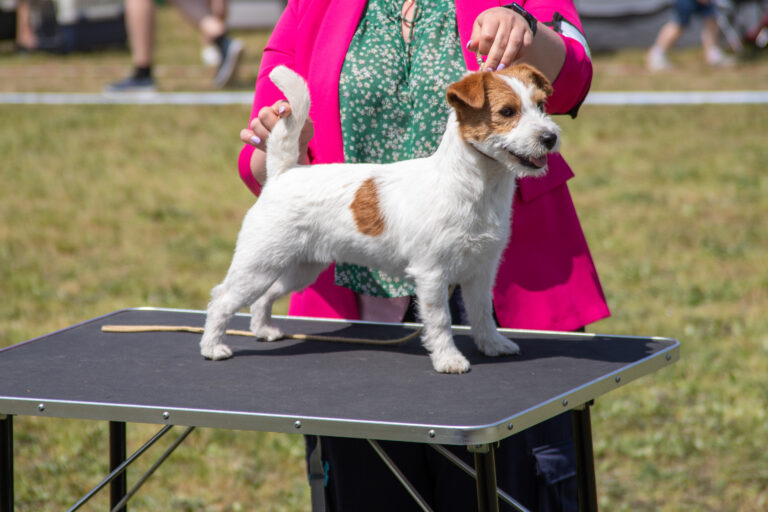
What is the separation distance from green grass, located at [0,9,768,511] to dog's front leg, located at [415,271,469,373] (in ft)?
6.39

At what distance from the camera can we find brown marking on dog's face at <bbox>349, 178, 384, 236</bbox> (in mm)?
2051

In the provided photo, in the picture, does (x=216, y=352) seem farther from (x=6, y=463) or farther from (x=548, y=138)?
(x=548, y=138)

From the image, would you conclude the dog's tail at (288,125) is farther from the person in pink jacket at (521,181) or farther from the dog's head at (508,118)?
the dog's head at (508,118)

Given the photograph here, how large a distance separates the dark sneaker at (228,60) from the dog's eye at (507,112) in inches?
394

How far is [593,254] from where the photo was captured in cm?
640

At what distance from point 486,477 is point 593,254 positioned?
4.85 meters

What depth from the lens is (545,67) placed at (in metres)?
2.09

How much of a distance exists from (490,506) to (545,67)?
3.22ft

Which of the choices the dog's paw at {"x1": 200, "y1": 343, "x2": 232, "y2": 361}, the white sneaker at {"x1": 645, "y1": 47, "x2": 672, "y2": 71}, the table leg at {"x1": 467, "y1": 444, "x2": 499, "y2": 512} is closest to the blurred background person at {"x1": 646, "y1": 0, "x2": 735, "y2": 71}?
the white sneaker at {"x1": 645, "y1": 47, "x2": 672, "y2": 71}

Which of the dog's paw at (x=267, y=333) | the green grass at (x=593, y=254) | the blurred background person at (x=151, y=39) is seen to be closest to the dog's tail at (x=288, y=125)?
the dog's paw at (x=267, y=333)

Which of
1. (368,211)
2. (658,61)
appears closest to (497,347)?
(368,211)

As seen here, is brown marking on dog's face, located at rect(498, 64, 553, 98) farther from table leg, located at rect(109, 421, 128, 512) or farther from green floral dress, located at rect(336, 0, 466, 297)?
table leg, located at rect(109, 421, 128, 512)

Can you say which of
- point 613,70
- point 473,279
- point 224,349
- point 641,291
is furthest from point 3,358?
point 613,70

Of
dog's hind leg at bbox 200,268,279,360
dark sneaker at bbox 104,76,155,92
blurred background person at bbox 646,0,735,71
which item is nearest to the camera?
dog's hind leg at bbox 200,268,279,360
